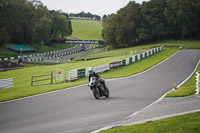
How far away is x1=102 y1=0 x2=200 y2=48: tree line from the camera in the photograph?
88500 millimetres

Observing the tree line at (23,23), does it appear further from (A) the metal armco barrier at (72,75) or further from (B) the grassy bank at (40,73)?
(A) the metal armco barrier at (72,75)

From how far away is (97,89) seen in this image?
17.4 metres

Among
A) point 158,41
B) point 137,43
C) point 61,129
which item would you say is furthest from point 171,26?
point 61,129

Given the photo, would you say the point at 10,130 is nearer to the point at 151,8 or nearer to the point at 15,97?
the point at 15,97

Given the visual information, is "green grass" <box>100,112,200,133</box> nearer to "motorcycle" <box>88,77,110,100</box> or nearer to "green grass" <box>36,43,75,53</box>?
"motorcycle" <box>88,77,110,100</box>

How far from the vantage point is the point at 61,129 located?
10445mm

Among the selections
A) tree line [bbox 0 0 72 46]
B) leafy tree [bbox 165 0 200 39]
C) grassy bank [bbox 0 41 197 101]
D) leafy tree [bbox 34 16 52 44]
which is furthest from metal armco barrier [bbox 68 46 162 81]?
tree line [bbox 0 0 72 46]

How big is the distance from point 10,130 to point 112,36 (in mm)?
88303

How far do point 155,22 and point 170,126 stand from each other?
83784 mm

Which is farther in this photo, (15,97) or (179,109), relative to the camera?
(15,97)

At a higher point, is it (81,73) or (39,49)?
(39,49)

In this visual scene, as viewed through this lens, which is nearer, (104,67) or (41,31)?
(104,67)

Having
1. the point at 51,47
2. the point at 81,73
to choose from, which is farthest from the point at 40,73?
the point at 51,47

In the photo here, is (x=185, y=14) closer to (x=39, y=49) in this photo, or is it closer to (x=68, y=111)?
A: (x=39, y=49)
